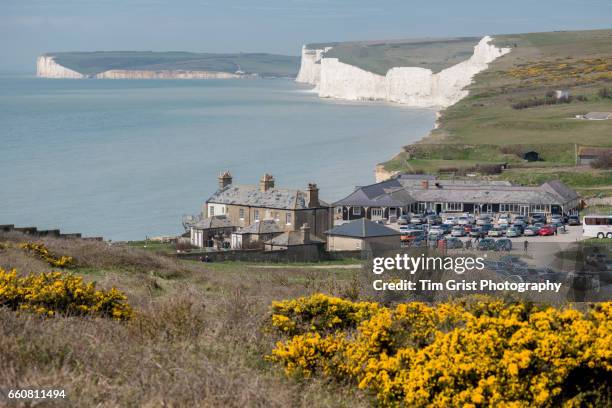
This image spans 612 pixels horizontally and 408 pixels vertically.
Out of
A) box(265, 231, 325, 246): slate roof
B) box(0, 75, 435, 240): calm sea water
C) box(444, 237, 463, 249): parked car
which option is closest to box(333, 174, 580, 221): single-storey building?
box(0, 75, 435, 240): calm sea water

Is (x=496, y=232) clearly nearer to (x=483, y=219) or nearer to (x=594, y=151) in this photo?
(x=483, y=219)

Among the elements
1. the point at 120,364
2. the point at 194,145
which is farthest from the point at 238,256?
the point at 194,145

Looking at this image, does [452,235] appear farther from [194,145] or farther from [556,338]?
[194,145]

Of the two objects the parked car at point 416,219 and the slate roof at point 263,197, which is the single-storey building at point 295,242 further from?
the parked car at point 416,219

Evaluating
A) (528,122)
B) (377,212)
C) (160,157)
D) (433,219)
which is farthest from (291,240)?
(528,122)

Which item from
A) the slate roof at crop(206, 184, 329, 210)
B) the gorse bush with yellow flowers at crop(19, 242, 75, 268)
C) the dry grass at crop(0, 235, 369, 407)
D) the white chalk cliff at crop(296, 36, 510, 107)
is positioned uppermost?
the white chalk cliff at crop(296, 36, 510, 107)

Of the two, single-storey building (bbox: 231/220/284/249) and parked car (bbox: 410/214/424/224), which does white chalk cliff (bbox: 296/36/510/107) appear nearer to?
parked car (bbox: 410/214/424/224)
